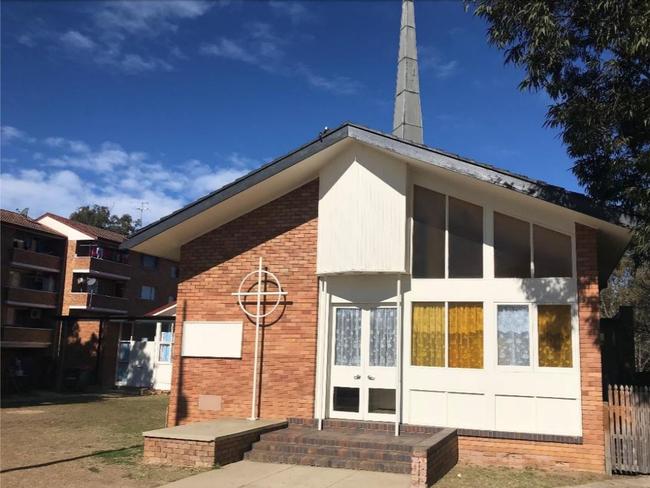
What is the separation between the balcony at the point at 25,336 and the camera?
101ft

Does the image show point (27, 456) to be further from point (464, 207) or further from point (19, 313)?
point (19, 313)

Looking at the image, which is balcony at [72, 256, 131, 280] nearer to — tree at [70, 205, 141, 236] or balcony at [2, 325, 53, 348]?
balcony at [2, 325, 53, 348]

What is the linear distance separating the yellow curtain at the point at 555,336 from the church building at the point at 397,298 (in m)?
0.02

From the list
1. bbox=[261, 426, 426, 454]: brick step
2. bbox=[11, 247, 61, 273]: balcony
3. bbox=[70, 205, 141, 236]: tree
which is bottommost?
bbox=[261, 426, 426, 454]: brick step

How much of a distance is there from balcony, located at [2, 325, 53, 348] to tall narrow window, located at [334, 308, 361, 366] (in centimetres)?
2528

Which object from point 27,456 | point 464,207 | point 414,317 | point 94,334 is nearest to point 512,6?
point 464,207

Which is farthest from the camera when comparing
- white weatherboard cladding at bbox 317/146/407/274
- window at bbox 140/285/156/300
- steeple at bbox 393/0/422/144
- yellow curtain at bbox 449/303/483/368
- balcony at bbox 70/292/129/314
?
window at bbox 140/285/156/300

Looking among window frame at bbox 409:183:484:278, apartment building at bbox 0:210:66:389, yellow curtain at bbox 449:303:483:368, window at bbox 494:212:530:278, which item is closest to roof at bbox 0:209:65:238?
apartment building at bbox 0:210:66:389

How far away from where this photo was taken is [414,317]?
1131cm

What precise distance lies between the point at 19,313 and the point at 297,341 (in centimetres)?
2876

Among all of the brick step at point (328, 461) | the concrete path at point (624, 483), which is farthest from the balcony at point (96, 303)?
the concrete path at point (624, 483)

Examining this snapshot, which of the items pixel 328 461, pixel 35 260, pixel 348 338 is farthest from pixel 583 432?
pixel 35 260

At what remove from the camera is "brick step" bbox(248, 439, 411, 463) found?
30.6 ft

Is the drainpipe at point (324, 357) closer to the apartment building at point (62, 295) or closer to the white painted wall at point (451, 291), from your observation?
the white painted wall at point (451, 291)
